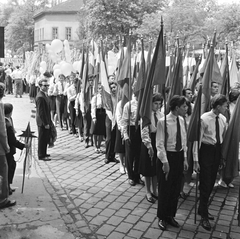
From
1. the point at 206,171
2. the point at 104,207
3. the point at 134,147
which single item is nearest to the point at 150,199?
the point at 104,207

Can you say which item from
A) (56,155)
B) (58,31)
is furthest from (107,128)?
(58,31)

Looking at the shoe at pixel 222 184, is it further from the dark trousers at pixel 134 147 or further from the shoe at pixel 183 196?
the dark trousers at pixel 134 147

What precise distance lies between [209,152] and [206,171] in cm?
28

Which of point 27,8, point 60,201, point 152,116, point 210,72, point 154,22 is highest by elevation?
point 27,8

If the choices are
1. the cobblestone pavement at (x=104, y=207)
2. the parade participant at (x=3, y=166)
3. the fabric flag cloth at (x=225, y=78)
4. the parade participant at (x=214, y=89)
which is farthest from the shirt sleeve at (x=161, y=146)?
the fabric flag cloth at (x=225, y=78)

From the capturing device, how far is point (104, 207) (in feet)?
18.8

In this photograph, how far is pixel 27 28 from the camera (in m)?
75.3

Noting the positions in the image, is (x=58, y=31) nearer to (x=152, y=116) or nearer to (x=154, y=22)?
(x=154, y=22)

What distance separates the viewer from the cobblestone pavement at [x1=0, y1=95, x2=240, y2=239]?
4.93m

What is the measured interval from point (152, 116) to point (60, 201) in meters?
2.06

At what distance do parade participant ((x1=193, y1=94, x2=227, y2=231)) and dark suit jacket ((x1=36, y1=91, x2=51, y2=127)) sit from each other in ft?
13.6

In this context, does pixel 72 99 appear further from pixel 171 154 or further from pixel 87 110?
pixel 171 154

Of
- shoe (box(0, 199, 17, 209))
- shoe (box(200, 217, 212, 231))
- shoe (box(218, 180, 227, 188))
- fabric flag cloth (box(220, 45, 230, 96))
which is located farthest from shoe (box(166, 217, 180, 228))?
fabric flag cloth (box(220, 45, 230, 96))

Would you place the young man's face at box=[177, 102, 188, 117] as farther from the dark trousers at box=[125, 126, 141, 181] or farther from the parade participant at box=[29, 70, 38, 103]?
the parade participant at box=[29, 70, 38, 103]
